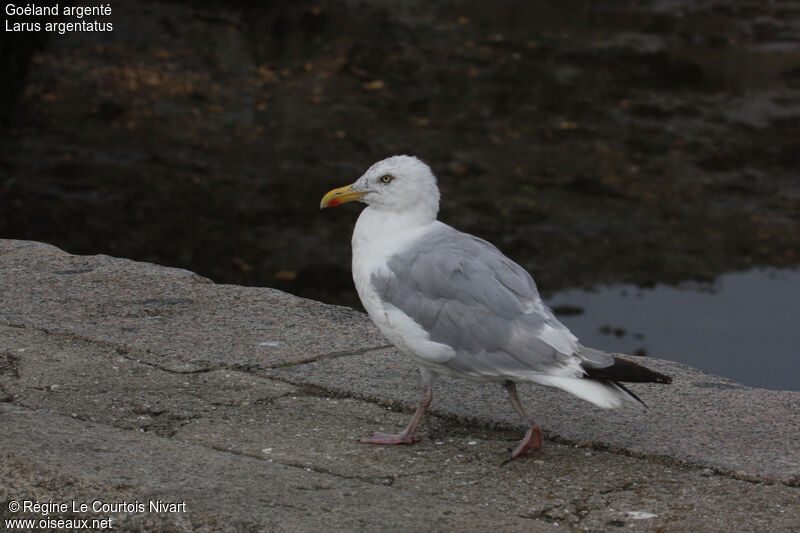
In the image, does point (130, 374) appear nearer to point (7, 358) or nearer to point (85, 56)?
point (7, 358)

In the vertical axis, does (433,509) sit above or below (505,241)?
above

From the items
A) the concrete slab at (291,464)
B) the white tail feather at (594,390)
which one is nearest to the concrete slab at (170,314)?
the concrete slab at (291,464)

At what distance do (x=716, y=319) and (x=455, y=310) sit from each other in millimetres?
3402

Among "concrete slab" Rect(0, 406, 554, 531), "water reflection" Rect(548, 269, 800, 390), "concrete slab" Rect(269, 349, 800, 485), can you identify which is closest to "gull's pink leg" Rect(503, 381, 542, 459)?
"concrete slab" Rect(269, 349, 800, 485)

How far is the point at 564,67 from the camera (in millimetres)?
9664

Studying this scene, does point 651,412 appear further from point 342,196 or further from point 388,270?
point 342,196

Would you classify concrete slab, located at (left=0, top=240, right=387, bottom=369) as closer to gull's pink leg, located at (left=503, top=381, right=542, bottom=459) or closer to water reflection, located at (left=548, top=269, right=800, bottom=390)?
gull's pink leg, located at (left=503, top=381, right=542, bottom=459)

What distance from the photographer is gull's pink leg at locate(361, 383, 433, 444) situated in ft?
9.75

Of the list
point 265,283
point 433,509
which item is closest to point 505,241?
point 265,283

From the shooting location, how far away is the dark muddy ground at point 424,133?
6688mm

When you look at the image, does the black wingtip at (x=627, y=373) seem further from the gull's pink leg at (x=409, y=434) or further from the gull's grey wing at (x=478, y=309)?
the gull's pink leg at (x=409, y=434)

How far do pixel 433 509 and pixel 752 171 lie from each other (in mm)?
5871

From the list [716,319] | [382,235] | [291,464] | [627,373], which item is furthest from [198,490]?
[716,319]

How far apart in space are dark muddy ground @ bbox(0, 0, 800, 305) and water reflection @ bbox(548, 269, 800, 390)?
0.17m
